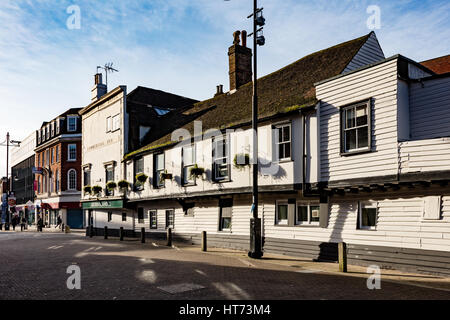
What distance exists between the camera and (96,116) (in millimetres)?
32406

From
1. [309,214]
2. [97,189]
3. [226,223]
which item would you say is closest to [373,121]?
[309,214]

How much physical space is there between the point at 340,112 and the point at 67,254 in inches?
513

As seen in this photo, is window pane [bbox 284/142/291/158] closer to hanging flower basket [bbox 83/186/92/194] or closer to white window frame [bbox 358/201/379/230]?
white window frame [bbox 358/201/379/230]

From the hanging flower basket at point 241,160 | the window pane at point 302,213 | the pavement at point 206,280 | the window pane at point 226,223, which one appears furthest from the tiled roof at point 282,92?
the pavement at point 206,280

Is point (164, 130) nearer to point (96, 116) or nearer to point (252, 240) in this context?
point (96, 116)

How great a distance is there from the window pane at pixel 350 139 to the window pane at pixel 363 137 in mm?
198

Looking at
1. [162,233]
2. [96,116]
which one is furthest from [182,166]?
[96,116]

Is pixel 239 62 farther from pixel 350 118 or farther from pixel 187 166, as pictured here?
pixel 350 118

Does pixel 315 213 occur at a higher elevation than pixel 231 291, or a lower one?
higher

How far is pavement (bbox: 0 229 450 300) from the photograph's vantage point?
877cm

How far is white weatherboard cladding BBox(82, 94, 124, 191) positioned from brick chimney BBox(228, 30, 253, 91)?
8.51m

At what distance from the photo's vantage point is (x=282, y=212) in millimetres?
16391

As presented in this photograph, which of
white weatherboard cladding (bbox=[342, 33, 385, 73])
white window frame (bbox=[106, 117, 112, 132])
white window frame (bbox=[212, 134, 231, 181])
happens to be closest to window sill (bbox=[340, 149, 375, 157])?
white weatherboard cladding (bbox=[342, 33, 385, 73])

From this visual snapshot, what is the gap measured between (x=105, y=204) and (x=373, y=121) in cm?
2152
